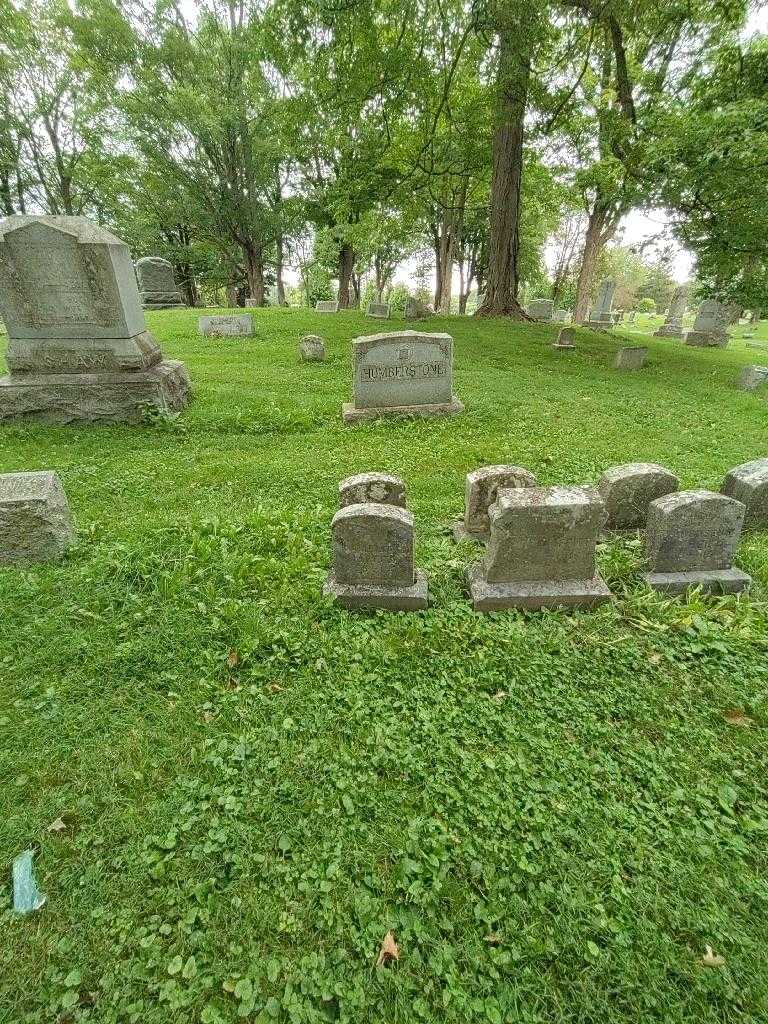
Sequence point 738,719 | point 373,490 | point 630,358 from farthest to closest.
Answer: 1. point 630,358
2. point 373,490
3. point 738,719

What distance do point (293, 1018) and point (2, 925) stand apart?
1148mm

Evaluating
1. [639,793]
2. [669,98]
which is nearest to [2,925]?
[639,793]

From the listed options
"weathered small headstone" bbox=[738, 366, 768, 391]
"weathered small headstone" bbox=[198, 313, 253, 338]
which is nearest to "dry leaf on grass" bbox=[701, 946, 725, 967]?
"weathered small headstone" bbox=[738, 366, 768, 391]

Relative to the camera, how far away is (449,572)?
3.68 metres

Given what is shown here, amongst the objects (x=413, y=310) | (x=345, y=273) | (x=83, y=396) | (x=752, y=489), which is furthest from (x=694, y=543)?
(x=345, y=273)

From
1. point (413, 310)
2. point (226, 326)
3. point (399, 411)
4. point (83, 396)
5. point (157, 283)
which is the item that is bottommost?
point (399, 411)

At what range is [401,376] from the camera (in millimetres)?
7246

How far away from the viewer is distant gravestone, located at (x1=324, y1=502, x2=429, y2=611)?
3219 mm

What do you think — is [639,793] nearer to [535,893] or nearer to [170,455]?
[535,893]

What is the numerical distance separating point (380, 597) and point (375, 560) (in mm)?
261

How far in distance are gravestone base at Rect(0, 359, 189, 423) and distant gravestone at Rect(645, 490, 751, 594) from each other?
609 cm

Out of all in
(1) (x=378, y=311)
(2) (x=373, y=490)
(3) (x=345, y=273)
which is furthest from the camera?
(3) (x=345, y=273)

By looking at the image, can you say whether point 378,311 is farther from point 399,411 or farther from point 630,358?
point 399,411

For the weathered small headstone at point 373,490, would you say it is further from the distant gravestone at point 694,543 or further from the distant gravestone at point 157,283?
the distant gravestone at point 157,283
